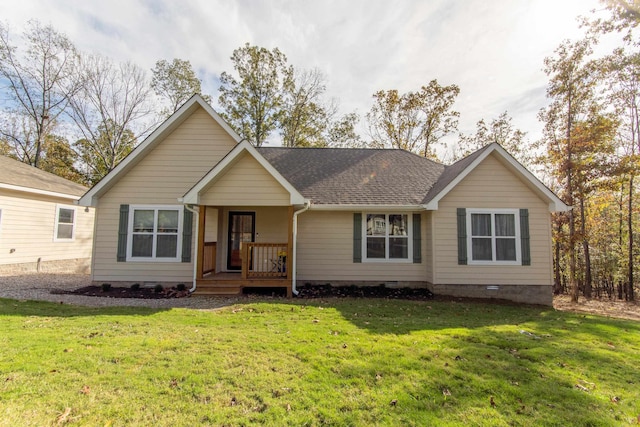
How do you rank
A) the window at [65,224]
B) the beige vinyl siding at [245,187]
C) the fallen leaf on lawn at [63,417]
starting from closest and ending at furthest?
1. the fallen leaf on lawn at [63,417]
2. the beige vinyl siding at [245,187]
3. the window at [65,224]

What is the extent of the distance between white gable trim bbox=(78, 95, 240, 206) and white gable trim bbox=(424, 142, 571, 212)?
6.73 m

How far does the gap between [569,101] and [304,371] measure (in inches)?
632

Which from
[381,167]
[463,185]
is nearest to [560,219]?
[463,185]

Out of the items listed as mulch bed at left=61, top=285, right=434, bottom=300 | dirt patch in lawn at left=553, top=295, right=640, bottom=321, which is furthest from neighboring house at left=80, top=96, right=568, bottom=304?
dirt patch in lawn at left=553, top=295, right=640, bottom=321

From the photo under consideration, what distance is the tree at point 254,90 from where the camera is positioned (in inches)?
978

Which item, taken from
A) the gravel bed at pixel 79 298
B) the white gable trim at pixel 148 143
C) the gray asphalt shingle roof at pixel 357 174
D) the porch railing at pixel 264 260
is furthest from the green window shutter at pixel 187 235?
the gray asphalt shingle roof at pixel 357 174

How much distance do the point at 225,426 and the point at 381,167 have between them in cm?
1098

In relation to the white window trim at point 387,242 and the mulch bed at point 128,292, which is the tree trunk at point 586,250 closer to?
the white window trim at point 387,242

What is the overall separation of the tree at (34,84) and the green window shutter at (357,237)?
954 inches

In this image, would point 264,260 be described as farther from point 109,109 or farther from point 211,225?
point 109,109

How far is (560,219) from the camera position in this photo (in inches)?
575

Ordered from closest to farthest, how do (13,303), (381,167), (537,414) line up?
(537,414) → (13,303) → (381,167)

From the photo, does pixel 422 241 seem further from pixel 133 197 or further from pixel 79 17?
pixel 79 17

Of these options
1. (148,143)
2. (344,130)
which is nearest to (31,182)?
(148,143)
